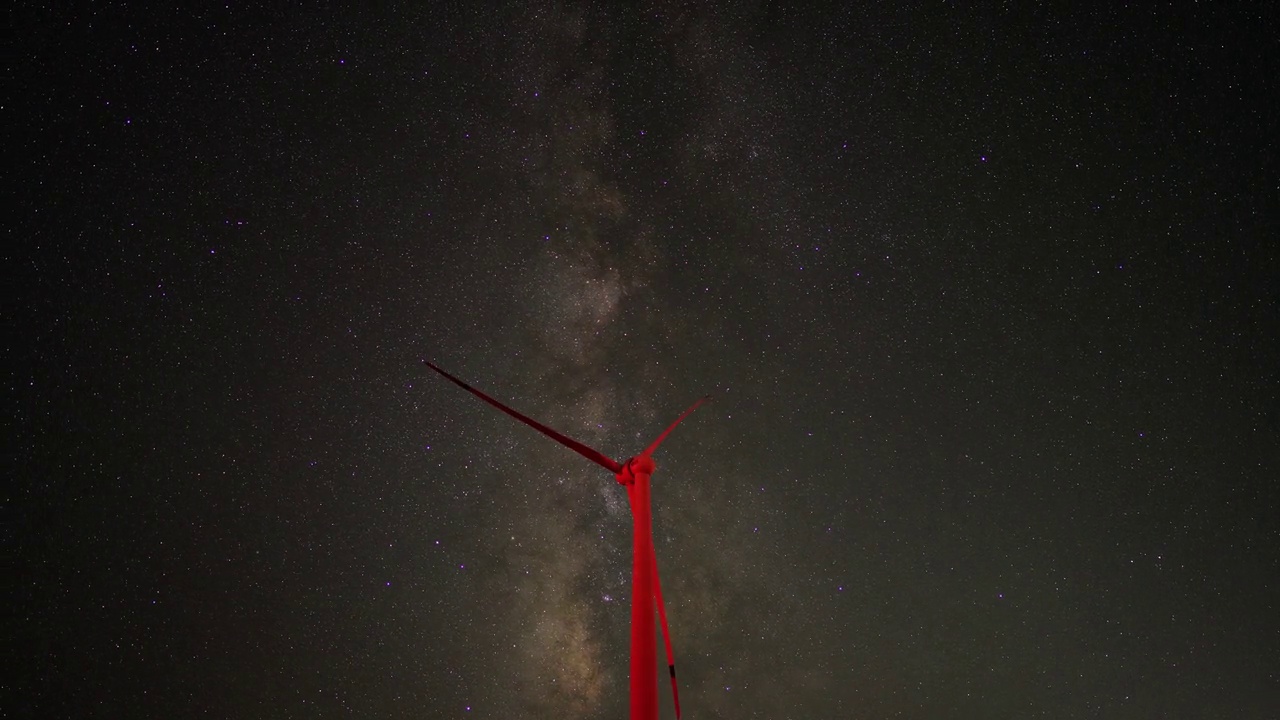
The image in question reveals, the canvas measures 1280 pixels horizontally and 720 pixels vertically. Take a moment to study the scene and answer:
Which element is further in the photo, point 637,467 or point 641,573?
point 637,467

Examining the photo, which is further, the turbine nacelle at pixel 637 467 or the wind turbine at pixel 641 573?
the turbine nacelle at pixel 637 467

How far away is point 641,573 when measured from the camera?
35.7 feet

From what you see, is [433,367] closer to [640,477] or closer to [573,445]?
[573,445]

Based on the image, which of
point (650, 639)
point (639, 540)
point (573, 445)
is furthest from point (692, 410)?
point (650, 639)

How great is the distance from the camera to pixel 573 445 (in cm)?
1400

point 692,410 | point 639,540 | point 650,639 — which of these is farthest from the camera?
point 692,410

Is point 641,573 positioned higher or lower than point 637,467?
lower

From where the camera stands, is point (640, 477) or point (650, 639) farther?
point (640, 477)

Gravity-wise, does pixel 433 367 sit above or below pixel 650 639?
above

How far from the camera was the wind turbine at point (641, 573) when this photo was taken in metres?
9.61

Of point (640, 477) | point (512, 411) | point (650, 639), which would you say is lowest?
point (650, 639)

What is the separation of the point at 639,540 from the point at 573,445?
2850 millimetres

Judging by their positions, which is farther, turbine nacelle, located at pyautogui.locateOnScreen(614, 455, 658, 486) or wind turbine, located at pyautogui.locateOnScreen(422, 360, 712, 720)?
turbine nacelle, located at pyautogui.locateOnScreen(614, 455, 658, 486)

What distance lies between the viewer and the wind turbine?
31.5 feet
